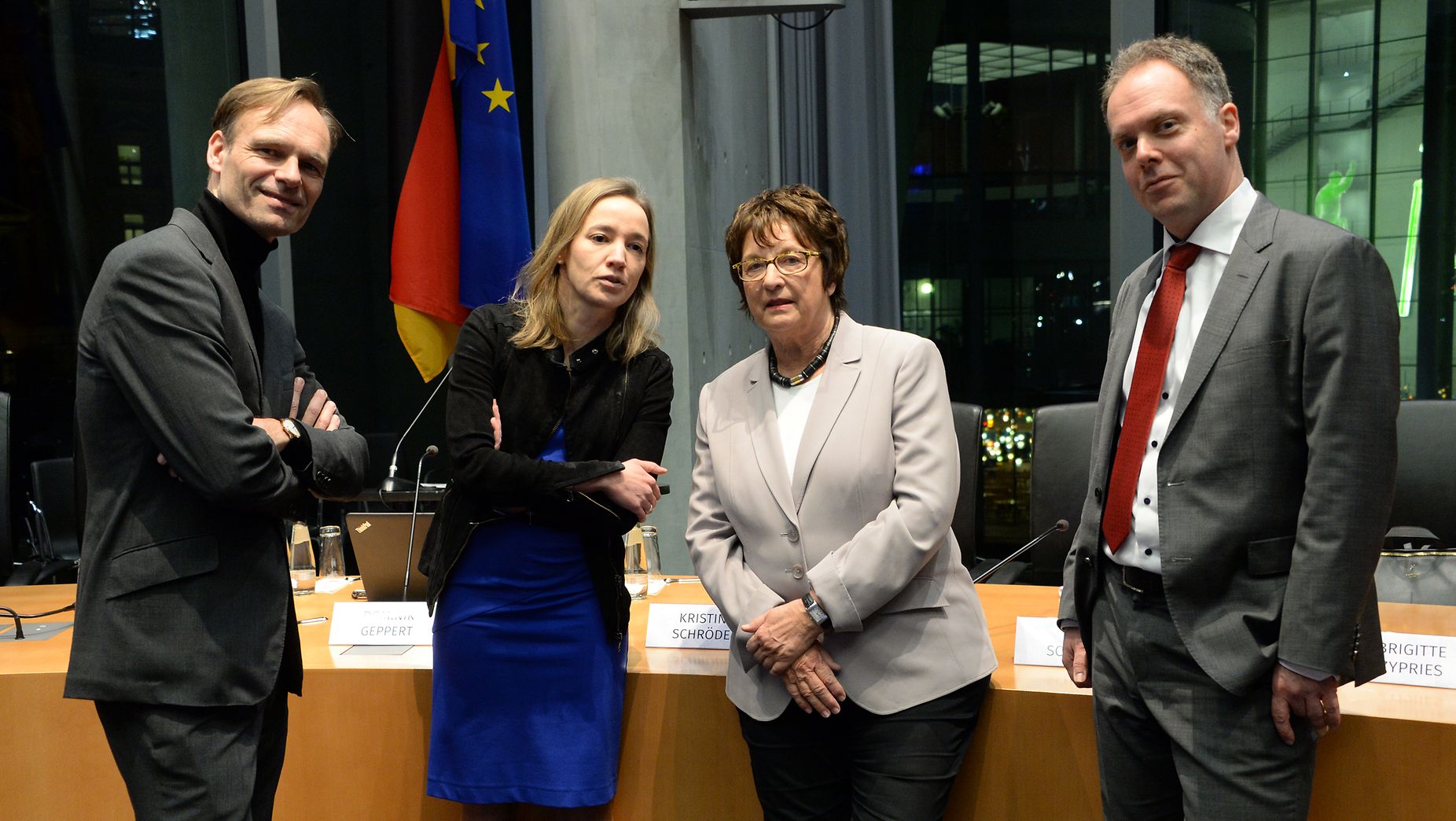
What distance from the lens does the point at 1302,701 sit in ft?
4.42

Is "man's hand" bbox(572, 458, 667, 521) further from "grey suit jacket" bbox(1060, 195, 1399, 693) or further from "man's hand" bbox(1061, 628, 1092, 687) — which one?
"grey suit jacket" bbox(1060, 195, 1399, 693)

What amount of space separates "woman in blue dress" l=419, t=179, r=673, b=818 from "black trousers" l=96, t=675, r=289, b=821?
52 centimetres

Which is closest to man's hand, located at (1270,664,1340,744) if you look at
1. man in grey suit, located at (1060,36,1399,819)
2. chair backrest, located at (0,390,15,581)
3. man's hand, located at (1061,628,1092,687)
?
man in grey suit, located at (1060,36,1399,819)

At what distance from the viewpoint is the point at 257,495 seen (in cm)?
143

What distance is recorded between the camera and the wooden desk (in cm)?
190

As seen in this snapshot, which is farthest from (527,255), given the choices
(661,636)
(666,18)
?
(661,636)

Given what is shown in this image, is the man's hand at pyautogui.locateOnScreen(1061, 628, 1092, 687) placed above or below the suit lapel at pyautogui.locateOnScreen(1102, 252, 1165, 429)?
below

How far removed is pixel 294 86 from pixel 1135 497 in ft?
4.46

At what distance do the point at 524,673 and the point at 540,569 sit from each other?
0.63 feet

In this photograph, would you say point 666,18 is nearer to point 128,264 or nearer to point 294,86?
point 294,86

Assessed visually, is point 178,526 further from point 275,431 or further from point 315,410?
point 315,410

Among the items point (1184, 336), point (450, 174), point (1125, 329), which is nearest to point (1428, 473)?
point (1125, 329)

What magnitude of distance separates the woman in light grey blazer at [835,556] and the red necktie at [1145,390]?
0.95 ft

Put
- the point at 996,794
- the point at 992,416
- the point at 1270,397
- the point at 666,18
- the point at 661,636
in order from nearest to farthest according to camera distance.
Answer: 1. the point at 1270,397
2. the point at 996,794
3. the point at 661,636
4. the point at 666,18
5. the point at 992,416
